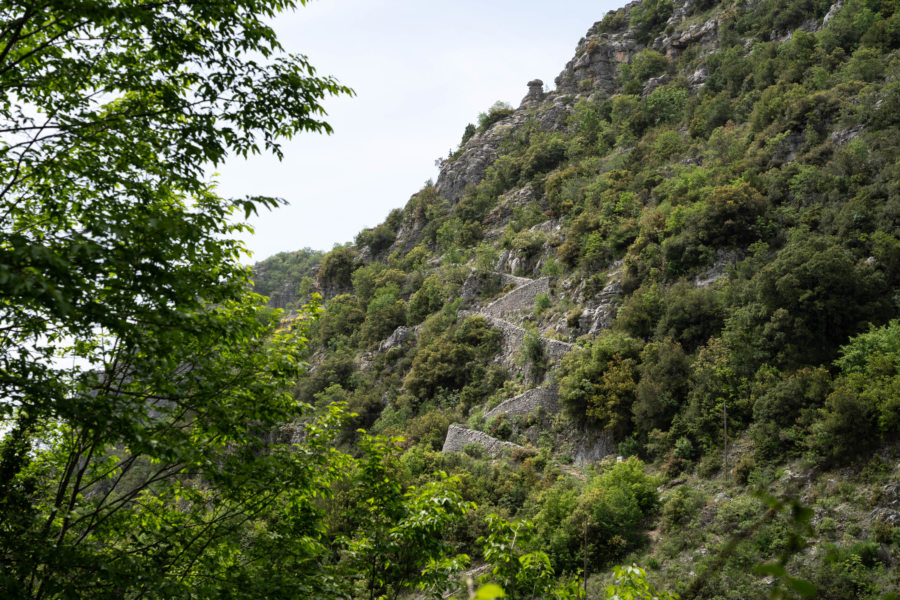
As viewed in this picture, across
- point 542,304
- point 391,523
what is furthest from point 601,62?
point 391,523

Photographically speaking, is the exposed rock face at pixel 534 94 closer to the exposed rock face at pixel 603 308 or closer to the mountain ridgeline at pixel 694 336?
the mountain ridgeline at pixel 694 336

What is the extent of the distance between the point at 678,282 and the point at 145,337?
25.7 meters

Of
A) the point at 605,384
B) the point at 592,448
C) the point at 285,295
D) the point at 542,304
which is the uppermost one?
the point at 285,295

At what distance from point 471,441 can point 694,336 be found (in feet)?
37.2

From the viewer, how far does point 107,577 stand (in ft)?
12.5

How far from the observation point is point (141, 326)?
406cm

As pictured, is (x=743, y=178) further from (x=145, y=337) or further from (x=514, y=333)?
(x=145, y=337)

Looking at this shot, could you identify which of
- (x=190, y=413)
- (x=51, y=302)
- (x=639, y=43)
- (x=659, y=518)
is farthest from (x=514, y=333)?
(x=639, y=43)

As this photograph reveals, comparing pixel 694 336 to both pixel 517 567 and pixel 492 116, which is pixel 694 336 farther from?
pixel 492 116

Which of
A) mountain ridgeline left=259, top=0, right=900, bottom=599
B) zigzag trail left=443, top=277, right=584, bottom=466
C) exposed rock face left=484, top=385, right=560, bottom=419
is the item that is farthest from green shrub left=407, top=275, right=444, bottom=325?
exposed rock face left=484, top=385, right=560, bottom=419

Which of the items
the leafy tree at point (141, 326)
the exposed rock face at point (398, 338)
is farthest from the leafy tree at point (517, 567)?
the exposed rock face at point (398, 338)

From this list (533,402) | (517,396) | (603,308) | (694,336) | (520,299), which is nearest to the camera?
(694,336)

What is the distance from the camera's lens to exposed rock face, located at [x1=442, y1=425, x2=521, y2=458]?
24797 millimetres

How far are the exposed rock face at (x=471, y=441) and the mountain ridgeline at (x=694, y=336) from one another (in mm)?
122
